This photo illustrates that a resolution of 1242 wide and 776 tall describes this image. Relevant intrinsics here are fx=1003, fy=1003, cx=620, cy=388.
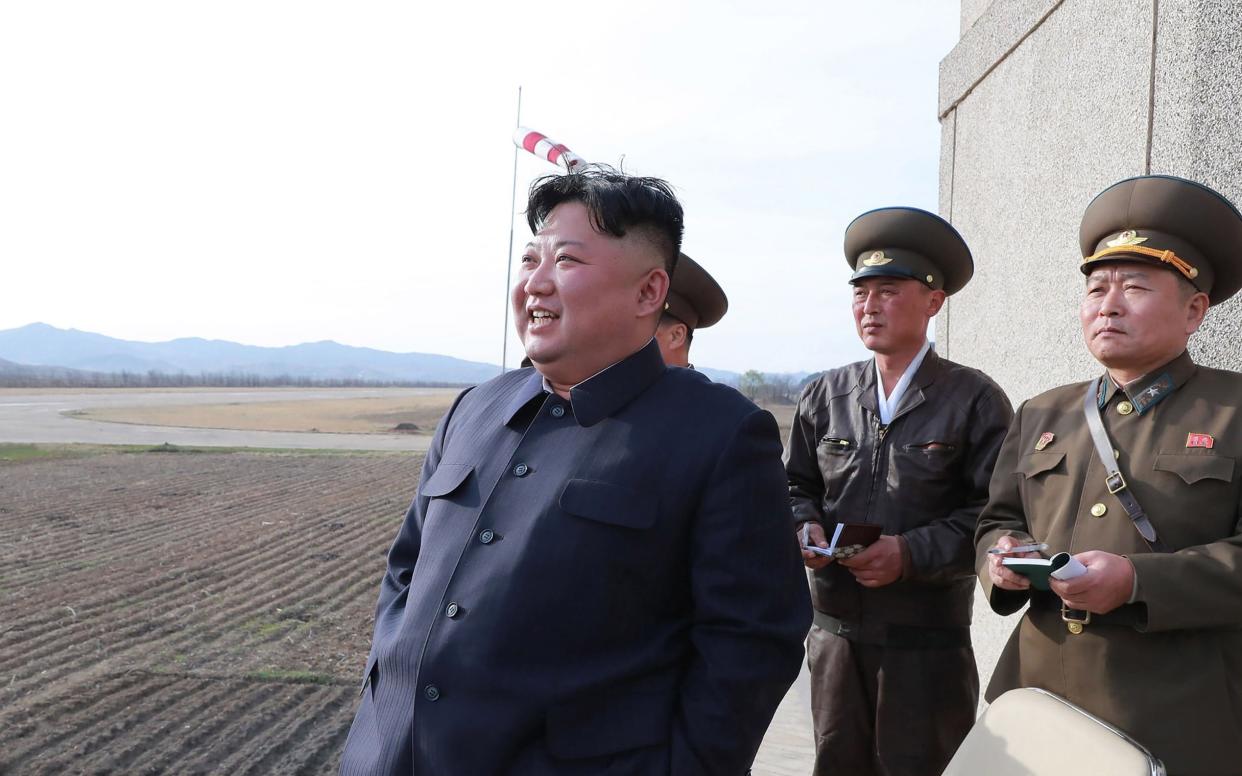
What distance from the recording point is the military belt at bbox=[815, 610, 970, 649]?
2.87 meters

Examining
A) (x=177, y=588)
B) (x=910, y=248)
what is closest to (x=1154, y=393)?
(x=910, y=248)

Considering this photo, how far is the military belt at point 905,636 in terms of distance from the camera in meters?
2.87

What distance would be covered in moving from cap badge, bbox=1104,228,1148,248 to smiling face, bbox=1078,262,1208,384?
1.6 inches

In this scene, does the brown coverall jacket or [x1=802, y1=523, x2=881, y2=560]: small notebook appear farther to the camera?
the brown coverall jacket

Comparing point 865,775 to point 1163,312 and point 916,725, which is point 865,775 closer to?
point 916,725

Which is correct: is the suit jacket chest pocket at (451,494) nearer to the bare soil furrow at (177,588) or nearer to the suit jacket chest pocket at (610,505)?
the suit jacket chest pocket at (610,505)

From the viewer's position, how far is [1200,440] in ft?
6.72

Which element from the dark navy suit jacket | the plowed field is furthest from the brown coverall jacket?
the plowed field

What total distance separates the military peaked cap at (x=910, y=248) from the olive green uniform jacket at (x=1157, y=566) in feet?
2.61

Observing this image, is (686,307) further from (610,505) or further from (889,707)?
(610,505)

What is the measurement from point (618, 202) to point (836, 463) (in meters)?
1.43

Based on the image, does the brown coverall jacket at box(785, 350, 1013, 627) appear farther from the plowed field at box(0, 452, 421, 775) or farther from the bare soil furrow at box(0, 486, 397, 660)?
the bare soil furrow at box(0, 486, 397, 660)

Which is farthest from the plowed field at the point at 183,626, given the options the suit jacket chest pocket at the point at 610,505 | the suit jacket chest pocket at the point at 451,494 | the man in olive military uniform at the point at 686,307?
the suit jacket chest pocket at the point at 610,505

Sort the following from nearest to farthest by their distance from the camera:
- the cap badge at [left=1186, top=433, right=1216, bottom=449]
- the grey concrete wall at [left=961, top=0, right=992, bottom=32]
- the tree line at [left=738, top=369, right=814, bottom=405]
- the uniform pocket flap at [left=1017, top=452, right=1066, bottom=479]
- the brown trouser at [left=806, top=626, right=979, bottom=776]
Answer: the cap badge at [left=1186, top=433, right=1216, bottom=449]
the uniform pocket flap at [left=1017, top=452, right=1066, bottom=479]
the brown trouser at [left=806, top=626, right=979, bottom=776]
the grey concrete wall at [left=961, top=0, right=992, bottom=32]
the tree line at [left=738, top=369, right=814, bottom=405]
